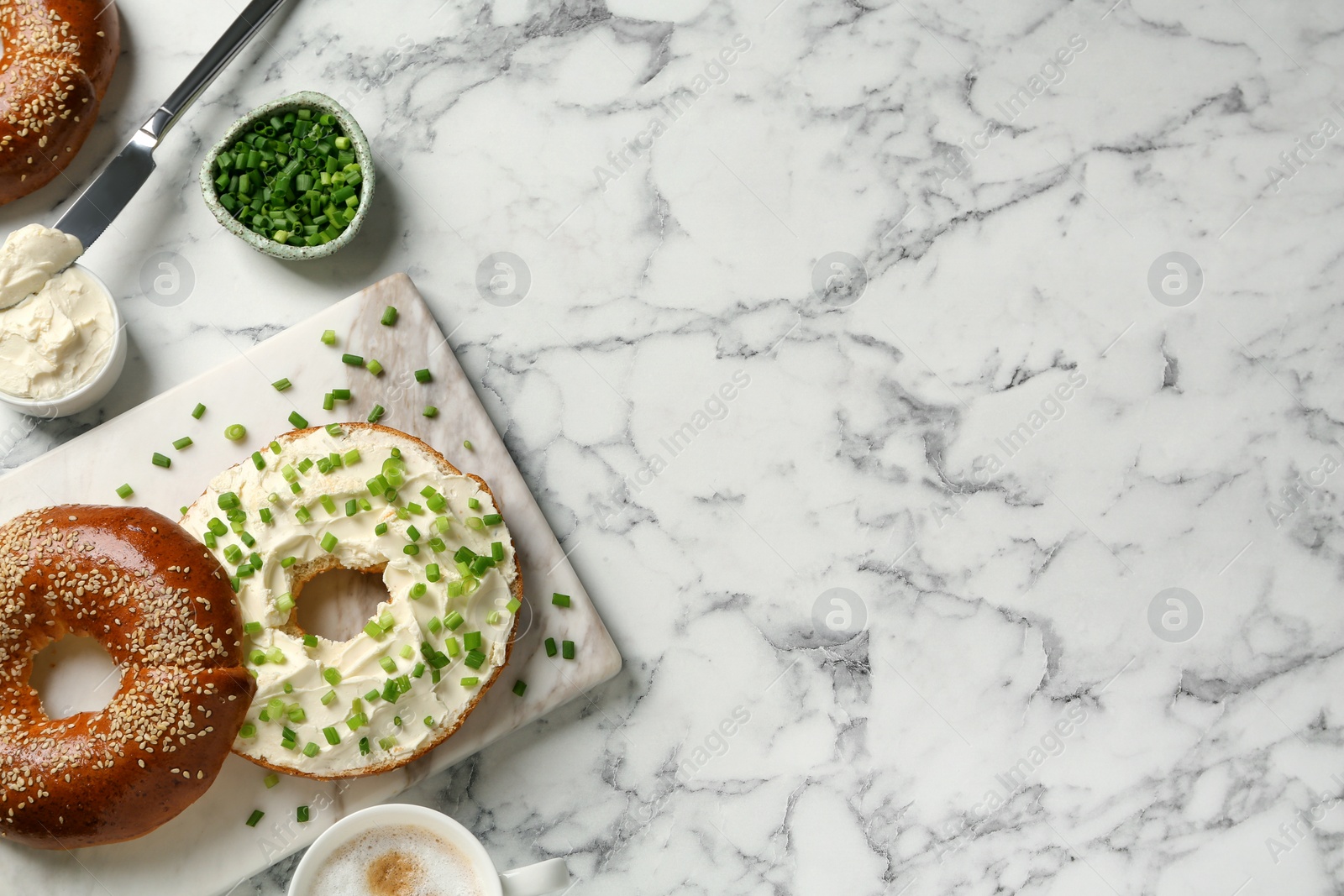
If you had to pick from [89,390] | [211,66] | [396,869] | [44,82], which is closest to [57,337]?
[89,390]

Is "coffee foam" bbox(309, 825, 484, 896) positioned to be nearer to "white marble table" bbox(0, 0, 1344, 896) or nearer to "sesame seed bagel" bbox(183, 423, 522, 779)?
"sesame seed bagel" bbox(183, 423, 522, 779)

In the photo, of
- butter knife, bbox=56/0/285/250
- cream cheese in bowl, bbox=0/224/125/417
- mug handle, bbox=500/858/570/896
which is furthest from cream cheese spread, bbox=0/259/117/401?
mug handle, bbox=500/858/570/896

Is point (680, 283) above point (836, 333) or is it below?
above

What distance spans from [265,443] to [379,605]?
1.75 feet

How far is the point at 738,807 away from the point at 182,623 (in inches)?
53.5

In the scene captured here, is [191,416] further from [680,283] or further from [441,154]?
[680,283]

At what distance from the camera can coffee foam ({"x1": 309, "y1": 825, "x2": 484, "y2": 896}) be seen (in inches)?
79.5

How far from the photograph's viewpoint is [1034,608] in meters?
2.52

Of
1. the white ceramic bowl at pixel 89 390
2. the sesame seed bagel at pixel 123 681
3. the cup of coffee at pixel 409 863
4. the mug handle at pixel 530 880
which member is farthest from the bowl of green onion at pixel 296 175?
the mug handle at pixel 530 880

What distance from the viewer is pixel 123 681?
2029 mm

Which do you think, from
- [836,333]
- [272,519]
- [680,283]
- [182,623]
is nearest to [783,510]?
[836,333]

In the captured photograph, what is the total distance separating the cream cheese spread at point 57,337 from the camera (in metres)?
2.22

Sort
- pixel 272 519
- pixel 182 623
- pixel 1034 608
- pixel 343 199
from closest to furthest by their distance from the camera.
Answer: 1. pixel 182 623
2. pixel 272 519
3. pixel 343 199
4. pixel 1034 608

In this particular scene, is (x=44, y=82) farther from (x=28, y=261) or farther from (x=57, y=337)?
(x=57, y=337)
